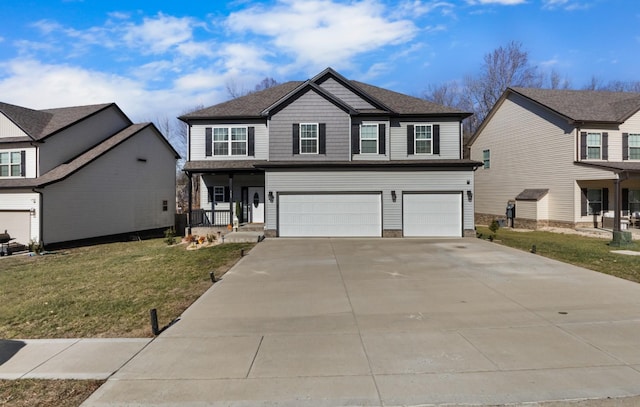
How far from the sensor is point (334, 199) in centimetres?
1733

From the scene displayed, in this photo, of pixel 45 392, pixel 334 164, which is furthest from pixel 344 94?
pixel 45 392

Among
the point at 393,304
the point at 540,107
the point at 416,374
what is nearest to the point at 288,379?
the point at 416,374

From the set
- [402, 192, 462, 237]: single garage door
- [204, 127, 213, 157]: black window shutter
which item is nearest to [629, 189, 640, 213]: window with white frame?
[402, 192, 462, 237]: single garage door

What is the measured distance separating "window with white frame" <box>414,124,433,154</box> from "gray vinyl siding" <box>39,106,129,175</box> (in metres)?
18.6

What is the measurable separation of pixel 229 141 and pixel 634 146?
2333cm

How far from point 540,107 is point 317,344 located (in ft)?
78.1

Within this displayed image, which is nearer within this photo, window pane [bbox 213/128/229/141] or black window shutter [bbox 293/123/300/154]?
black window shutter [bbox 293/123/300/154]

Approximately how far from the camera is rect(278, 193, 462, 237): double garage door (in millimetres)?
17219

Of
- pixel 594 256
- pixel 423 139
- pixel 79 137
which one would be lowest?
pixel 594 256

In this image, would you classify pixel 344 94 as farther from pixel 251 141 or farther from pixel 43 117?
pixel 43 117

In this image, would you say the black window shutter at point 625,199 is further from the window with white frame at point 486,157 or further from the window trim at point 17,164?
the window trim at point 17,164

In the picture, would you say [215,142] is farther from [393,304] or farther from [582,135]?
[582,135]

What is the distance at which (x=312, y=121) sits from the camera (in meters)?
18.1

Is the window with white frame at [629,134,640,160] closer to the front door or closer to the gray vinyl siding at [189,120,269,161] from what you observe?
the gray vinyl siding at [189,120,269,161]
